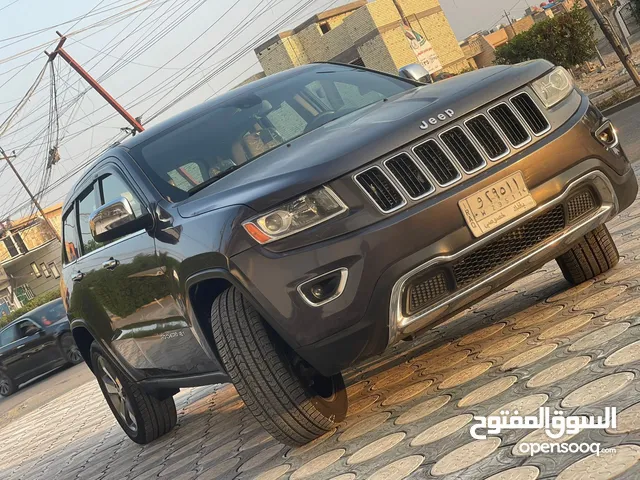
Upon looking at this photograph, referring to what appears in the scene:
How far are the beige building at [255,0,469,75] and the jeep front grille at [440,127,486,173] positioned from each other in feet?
163

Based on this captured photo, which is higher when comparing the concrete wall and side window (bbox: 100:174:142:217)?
the concrete wall

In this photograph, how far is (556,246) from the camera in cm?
418

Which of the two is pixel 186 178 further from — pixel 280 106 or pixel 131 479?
pixel 131 479

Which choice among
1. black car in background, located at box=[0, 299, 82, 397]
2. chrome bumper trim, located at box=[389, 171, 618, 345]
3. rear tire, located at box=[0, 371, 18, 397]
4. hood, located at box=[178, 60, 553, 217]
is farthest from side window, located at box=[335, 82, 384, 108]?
rear tire, located at box=[0, 371, 18, 397]

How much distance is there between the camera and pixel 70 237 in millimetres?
6383

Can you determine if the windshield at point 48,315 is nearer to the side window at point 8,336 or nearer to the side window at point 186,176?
the side window at point 8,336

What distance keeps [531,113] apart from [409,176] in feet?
2.64

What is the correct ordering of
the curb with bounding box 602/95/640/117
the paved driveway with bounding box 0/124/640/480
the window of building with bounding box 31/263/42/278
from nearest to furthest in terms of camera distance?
the paved driveway with bounding box 0/124/640/480 → the curb with bounding box 602/95/640/117 → the window of building with bounding box 31/263/42/278

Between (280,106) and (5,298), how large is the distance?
6812 centimetres

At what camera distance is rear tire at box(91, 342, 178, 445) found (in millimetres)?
6191

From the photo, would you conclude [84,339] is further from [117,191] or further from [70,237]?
[117,191]

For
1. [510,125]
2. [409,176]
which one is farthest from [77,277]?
[510,125]

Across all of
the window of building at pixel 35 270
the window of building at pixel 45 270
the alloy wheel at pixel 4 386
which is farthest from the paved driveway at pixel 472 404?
the window of building at pixel 45 270

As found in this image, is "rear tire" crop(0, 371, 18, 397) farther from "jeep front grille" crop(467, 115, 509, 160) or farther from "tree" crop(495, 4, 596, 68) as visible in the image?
"jeep front grille" crop(467, 115, 509, 160)
